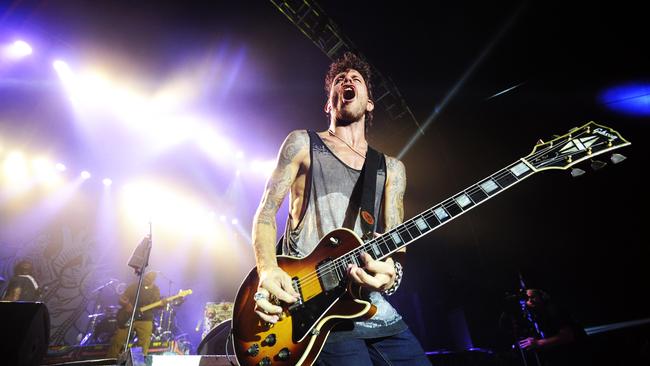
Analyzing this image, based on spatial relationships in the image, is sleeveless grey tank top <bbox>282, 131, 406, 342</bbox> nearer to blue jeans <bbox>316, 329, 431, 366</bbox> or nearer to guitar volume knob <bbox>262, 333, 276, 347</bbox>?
blue jeans <bbox>316, 329, 431, 366</bbox>

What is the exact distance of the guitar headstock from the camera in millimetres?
2648

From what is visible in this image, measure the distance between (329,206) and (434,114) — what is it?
302 inches

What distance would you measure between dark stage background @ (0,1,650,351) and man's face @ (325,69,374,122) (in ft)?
15.0

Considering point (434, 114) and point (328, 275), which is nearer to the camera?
point (328, 275)

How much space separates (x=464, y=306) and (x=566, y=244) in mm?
3153

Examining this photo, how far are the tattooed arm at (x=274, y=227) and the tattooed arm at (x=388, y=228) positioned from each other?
470mm

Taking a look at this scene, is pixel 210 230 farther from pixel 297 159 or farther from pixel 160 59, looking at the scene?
pixel 297 159

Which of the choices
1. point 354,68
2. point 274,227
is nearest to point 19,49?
point 354,68

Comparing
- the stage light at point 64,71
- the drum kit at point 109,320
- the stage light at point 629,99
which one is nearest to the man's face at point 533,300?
the stage light at point 629,99

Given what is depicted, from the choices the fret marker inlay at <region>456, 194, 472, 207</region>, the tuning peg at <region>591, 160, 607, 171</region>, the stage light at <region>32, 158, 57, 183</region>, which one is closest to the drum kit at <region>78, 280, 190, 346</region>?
the stage light at <region>32, 158, 57, 183</region>

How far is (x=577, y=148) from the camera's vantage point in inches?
108

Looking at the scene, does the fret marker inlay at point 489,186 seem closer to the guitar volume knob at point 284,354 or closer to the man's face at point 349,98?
the man's face at point 349,98

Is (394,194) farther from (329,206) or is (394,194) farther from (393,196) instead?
(329,206)

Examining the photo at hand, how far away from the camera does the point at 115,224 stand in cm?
1466
